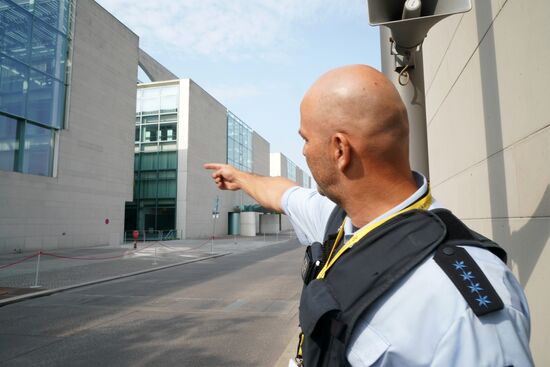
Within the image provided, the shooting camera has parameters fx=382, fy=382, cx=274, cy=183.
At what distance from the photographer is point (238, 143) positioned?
5009cm

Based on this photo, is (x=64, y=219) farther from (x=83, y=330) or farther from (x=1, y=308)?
(x=83, y=330)

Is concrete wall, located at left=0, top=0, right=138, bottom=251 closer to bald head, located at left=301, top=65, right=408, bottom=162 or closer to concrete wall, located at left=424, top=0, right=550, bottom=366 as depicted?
concrete wall, located at left=424, top=0, right=550, bottom=366

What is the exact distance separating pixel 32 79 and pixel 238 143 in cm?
3055

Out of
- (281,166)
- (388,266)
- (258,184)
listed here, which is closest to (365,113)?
(388,266)

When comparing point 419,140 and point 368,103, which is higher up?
point 419,140

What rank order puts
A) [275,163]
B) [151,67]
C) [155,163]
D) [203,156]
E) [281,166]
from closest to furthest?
[155,163] → [203,156] → [151,67] → [275,163] → [281,166]

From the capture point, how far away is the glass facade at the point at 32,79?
1914cm

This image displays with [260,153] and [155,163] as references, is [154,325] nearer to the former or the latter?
[155,163]

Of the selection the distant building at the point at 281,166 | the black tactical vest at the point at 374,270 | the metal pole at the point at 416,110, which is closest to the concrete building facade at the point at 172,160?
the distant building at the point at 281,166

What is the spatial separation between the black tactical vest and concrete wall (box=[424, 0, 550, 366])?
1421 mm

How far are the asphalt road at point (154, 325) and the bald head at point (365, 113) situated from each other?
4.44m

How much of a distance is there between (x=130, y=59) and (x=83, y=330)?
2720cm

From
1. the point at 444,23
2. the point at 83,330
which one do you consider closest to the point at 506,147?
the point at 444,23

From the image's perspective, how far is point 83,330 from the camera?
627 centimetres
